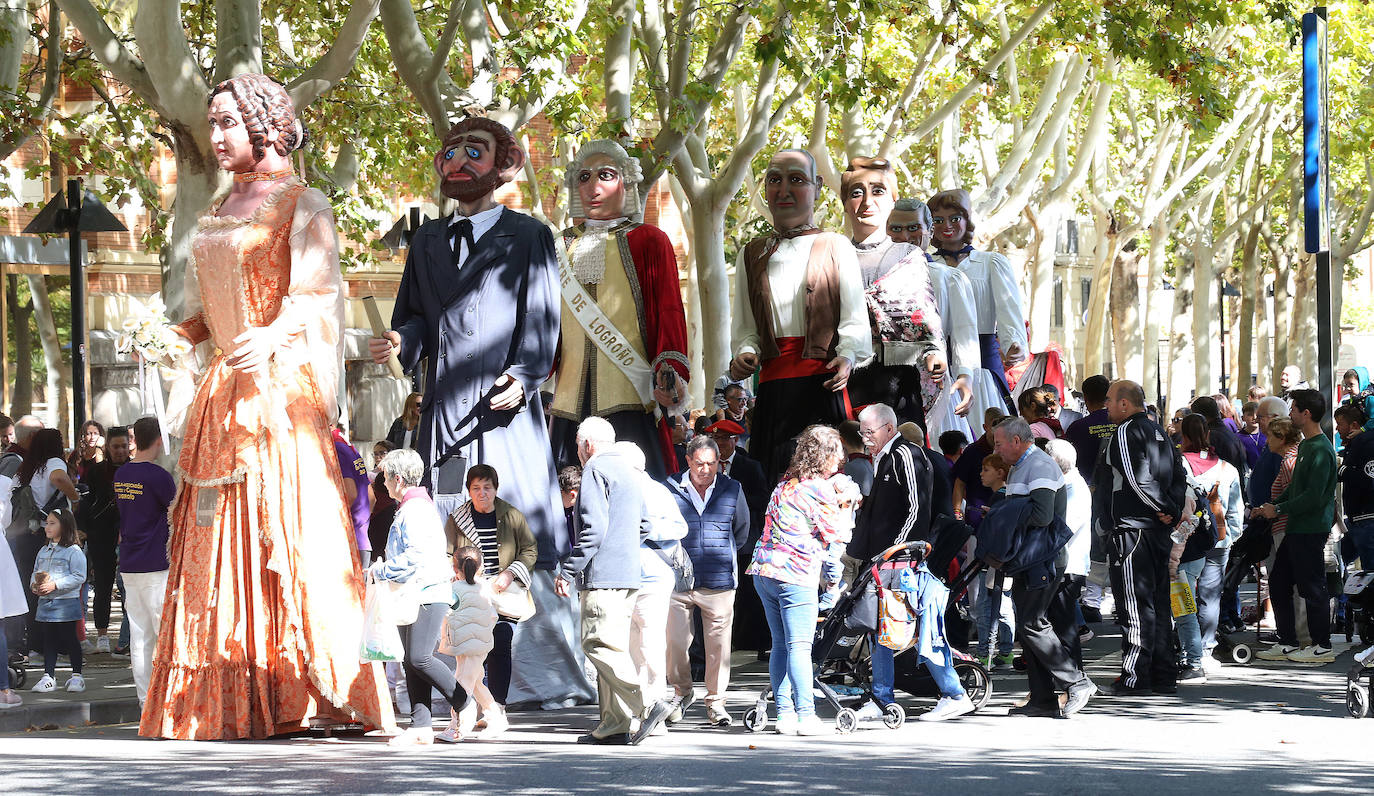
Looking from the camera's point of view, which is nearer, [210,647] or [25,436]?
[210,647]

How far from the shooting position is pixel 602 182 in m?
10.3

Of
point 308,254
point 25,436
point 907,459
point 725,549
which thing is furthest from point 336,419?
point 25,436

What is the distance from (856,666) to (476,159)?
3.06 meters

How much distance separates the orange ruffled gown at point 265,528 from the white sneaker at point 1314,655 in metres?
6.57

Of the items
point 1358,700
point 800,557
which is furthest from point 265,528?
point 1358,700

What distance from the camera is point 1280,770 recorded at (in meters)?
8.01

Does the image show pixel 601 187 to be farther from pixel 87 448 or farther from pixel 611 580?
pixel 87 448

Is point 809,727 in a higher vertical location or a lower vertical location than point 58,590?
lower

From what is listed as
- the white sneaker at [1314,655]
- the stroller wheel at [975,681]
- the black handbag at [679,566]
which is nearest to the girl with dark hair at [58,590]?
the black handbag at [679,566]

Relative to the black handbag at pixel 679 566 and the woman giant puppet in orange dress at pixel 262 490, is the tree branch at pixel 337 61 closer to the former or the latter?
the woman giant puppet in orange dress at pixel 262 490

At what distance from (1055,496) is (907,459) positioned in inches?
29.7

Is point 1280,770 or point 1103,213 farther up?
point 1103,213

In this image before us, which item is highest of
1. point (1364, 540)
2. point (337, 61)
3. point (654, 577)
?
point (337, 61)

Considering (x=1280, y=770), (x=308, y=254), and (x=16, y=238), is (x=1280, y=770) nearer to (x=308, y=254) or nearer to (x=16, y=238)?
(x=308, y=254)
